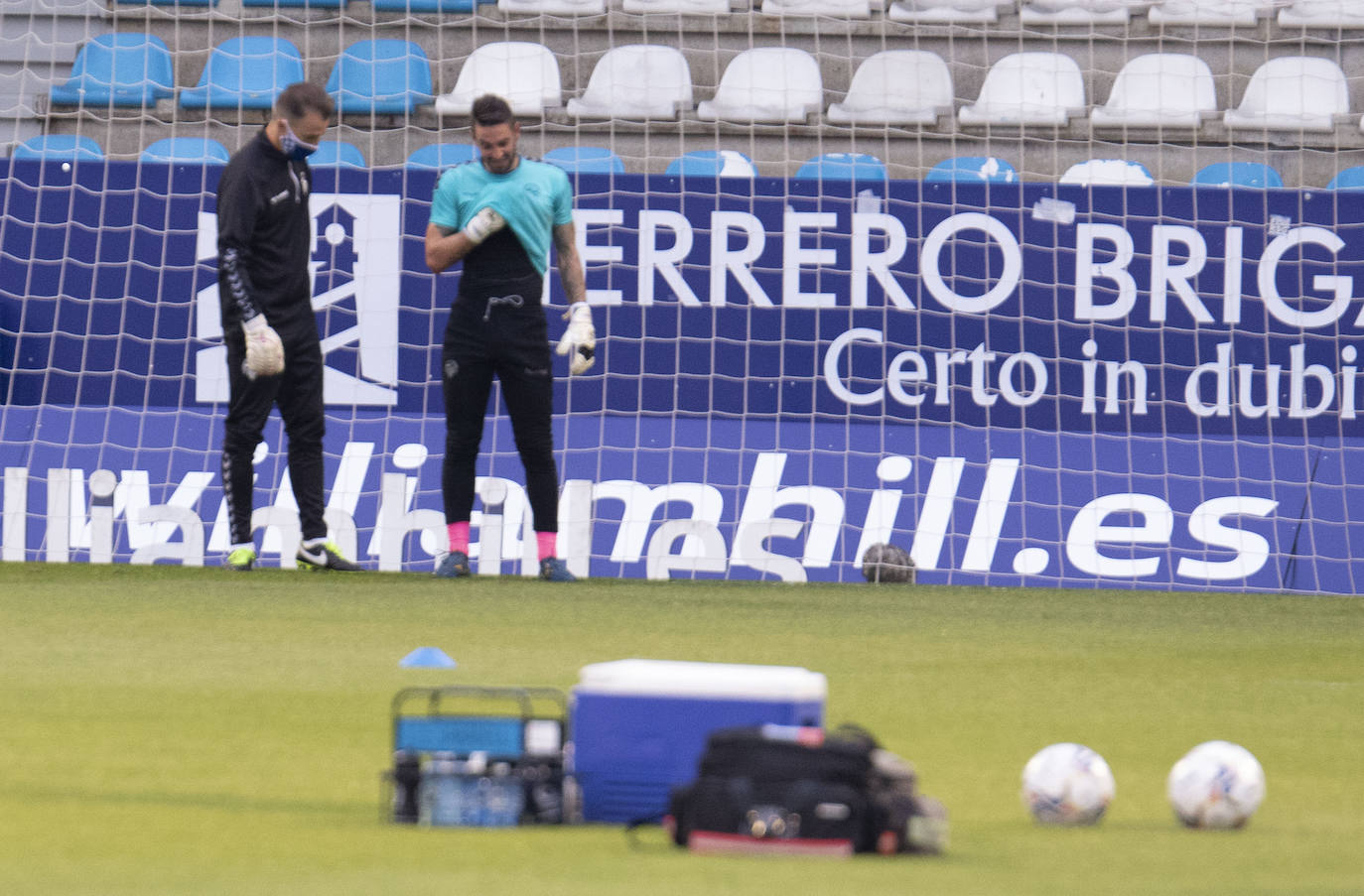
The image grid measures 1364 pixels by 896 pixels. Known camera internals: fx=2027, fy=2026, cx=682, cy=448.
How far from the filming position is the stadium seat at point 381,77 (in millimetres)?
12195

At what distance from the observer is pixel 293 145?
7566 millimetres

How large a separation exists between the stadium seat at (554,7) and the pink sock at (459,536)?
5379 millimetres

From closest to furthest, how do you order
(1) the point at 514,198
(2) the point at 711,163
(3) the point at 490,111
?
(3) the point at 490,111 < (1) the point at 514,198 < (2) the point at 711,163

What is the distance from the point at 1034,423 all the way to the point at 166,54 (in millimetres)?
5933

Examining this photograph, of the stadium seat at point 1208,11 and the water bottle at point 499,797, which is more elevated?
the stadium seat at point 1208,11

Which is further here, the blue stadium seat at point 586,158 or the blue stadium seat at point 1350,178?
the blue stadium seat at point 1350,178

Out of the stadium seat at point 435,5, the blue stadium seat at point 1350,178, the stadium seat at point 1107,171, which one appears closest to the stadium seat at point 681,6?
the stadium seat at point 435,5

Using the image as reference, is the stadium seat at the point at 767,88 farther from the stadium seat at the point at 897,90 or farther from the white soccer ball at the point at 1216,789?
the white soccer ball at the point at 1216,789

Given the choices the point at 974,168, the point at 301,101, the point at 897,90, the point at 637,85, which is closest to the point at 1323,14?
the point at 974,168

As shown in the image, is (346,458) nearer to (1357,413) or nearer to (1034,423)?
(1034,423)

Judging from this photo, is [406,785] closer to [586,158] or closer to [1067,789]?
[1067,789]

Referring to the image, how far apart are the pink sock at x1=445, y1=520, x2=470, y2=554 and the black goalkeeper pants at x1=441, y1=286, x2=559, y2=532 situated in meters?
0.10

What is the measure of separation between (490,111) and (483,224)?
0.41 metres

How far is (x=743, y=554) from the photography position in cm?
868
